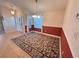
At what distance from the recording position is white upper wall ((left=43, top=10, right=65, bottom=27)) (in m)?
4.51

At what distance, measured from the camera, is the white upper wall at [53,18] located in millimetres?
4505

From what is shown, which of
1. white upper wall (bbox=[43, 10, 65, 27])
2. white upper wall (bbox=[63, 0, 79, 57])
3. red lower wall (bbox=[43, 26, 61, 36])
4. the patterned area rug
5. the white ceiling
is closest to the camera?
white upper wall (bbox=[63, 0, 79, 57])

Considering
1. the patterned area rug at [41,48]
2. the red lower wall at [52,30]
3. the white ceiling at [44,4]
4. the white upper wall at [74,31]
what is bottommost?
the patterned area rug at [41,48]

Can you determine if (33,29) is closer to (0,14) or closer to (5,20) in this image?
(5,20)

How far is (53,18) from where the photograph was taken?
194 inches

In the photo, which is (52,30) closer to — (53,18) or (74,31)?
(53,18)

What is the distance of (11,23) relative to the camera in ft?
23.2

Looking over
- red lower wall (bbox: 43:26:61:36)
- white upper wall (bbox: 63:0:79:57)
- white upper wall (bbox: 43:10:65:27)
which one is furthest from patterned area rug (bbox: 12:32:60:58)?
white upper wall (bbox: 43:10:65:27)

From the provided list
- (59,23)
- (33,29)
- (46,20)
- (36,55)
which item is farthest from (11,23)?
(36,55)

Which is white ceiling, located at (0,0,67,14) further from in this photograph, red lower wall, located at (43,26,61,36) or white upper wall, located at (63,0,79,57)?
white upper wall, located at (63,0,79,57)

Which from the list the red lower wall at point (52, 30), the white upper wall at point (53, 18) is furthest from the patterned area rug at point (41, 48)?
the white upper wall at point (53, 18)

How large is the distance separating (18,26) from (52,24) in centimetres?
395

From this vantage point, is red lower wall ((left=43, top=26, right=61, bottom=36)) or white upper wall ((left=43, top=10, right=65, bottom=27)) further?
red lower wall ((left=43, top=26, right=61, bottom=36))

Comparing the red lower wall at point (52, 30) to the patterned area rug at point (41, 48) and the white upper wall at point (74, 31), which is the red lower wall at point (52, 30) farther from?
the white upper wall at point (74, 31)
